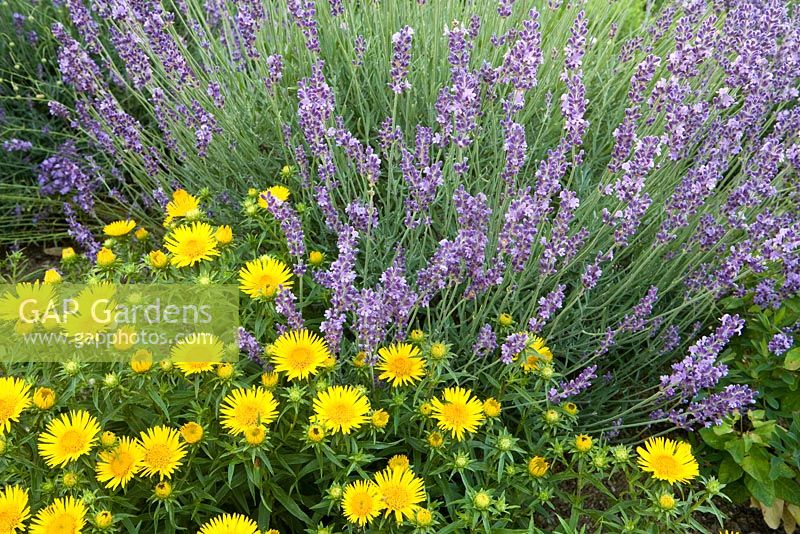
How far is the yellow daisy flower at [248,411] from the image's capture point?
5.65ft

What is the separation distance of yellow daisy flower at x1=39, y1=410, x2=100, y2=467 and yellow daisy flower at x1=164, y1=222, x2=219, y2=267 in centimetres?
54

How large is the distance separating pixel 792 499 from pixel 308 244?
6.09 feet

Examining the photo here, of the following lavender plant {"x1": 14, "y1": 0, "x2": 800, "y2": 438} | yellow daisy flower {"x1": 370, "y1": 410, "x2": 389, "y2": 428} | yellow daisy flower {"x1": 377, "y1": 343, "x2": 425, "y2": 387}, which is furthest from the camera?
lavender plant {"x1": 14, "y1": 0, "x2": 800, "y2": 438}

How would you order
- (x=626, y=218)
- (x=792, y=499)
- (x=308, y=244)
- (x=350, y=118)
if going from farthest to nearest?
1. (x=350, y=118)
2. (x=308, y=244)
3. (x=792, y=499)
4. (x=626, y=218)

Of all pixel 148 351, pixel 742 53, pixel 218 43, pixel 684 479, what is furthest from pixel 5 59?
pixel 684 479

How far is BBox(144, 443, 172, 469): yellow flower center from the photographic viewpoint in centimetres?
171

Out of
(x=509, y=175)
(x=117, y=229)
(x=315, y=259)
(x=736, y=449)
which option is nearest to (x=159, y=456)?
(x=315, y=259)

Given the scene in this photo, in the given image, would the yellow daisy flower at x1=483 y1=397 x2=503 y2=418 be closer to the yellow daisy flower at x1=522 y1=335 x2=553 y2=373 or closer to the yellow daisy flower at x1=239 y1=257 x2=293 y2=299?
the yellow daisy flower at x1=522 y1=335 x2=553 y2=373

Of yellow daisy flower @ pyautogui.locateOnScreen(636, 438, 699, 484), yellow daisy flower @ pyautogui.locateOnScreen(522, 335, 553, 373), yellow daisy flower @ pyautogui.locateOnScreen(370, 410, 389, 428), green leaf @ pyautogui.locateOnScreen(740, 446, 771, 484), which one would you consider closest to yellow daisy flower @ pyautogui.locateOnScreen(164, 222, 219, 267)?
yellow daisy flower @ pyautogui.locateOnScreen(370, 410, 389, 428)

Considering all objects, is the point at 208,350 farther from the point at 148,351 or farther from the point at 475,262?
the point at 475,262

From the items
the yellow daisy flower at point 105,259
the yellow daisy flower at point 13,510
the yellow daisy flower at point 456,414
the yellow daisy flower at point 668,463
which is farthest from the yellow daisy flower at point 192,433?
the yellow daisy flower at point 668,463

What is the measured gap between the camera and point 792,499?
233cm

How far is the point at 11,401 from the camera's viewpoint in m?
1.77

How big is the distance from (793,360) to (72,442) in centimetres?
219
